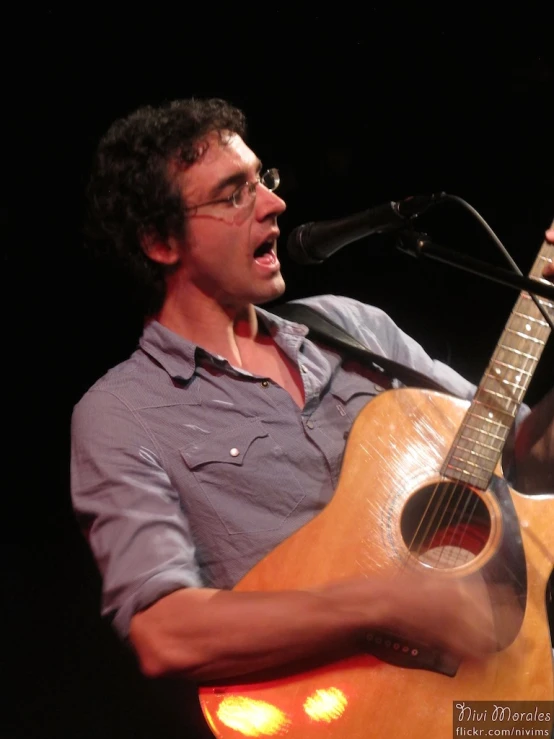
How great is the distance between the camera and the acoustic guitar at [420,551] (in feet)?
4.82

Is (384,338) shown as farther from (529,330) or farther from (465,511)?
(465,511)

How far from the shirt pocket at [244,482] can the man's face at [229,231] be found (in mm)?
460

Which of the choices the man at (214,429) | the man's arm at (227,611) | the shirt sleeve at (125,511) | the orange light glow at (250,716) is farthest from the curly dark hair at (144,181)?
the orange light glow at (250,716)

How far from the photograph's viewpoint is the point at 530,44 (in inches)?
107

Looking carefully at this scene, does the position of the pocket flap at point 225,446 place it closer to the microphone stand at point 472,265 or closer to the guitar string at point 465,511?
the guitar string at point 465,511

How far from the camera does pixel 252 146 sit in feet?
9.19

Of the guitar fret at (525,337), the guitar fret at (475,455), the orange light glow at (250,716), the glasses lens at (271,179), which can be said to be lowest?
the orange light glow at (250,716)

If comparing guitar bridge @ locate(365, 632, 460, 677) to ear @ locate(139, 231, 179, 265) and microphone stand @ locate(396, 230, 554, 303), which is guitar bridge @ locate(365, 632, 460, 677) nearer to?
microphone stand @ locate(396, 230, 554, 303)

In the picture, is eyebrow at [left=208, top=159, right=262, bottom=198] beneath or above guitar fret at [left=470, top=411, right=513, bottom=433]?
above

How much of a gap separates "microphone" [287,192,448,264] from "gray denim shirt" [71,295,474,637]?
469mm

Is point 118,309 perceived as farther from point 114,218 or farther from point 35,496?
point 35,496

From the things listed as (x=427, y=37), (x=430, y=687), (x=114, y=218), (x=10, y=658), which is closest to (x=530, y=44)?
(x=427, y=37)

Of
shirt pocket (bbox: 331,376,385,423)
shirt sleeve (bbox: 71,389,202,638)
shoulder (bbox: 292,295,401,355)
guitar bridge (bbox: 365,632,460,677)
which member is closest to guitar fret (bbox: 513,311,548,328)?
shirt pocket (bbox: 331,376,385,423)

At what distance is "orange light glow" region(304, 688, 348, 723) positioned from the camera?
4.82ft
